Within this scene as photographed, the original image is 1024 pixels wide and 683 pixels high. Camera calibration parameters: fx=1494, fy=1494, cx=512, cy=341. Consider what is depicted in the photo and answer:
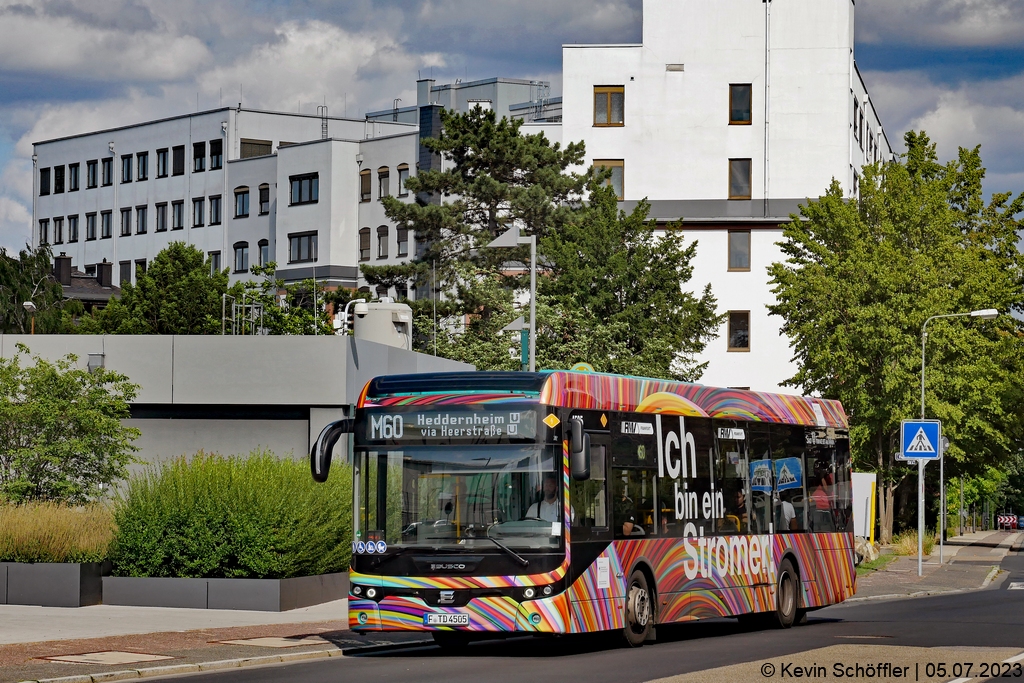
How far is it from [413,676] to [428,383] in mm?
3477

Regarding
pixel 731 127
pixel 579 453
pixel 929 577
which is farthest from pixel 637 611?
pixel 731 127

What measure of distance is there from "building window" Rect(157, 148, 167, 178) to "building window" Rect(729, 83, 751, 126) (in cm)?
4636

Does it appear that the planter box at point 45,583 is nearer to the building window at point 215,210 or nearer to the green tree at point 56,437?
the green tree at point 56,437

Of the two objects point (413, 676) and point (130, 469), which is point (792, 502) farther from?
point (130, 469)

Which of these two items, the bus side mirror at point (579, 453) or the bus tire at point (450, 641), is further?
the bus tire at point (450, 641)

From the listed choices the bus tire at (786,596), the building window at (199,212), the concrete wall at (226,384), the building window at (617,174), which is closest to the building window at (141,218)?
the building window at (199,212)

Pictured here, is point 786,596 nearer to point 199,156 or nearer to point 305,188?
point 305,188

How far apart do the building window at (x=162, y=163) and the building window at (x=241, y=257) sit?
8.98 meters

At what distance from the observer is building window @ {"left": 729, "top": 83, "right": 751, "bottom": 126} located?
226 feet

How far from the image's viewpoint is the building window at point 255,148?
97188 mm

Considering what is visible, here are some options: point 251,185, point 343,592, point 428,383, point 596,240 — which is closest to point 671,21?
point 596,240

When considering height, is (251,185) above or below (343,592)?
above

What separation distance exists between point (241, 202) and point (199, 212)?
4244 mm

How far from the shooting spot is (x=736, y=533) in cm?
1953
